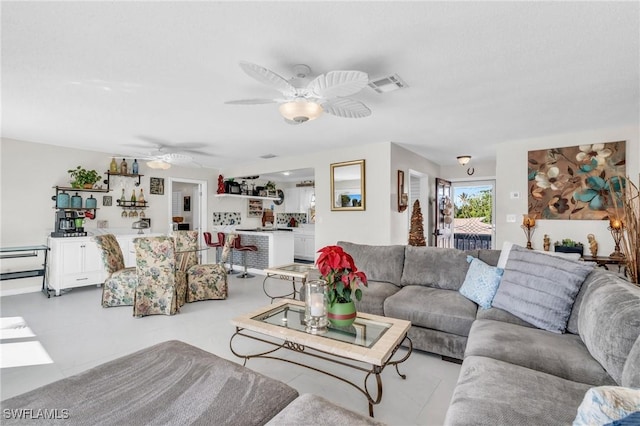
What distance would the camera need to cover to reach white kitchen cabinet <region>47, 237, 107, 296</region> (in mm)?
4496

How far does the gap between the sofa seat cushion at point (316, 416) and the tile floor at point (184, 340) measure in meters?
0.94

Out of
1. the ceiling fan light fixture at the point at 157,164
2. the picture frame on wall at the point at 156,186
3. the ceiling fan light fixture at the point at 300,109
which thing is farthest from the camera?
the picture frame on wall at the point at 156,186

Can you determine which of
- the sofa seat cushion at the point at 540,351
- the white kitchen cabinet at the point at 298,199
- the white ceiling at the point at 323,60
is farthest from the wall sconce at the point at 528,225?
the white kitchen cabinet at the point at 298,199

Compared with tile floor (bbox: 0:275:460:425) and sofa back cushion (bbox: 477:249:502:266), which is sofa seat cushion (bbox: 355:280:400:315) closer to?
tile floor (bbox: 0:275:460:425)

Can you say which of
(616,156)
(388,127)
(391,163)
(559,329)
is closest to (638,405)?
(559,329)

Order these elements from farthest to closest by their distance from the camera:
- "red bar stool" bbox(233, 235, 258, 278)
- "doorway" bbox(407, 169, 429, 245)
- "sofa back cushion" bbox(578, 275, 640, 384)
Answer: "doorway" bbox(407, 169, 429, 245) → "red bar stool" bbox(233, 235, 258, 278) → "sofa back cushion" bbox(578, 275, 640, 384)

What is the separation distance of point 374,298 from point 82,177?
5212 mm

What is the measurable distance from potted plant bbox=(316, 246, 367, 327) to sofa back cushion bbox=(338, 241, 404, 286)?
1311mm

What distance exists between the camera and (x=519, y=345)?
173cm

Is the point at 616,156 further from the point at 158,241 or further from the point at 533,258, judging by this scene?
the point at 158,241

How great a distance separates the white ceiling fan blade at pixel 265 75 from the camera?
5.83ft

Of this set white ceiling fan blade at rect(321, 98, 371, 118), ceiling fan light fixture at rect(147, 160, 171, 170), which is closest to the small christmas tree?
white ceiling fan blade at rect(321, 98, 371, 118)

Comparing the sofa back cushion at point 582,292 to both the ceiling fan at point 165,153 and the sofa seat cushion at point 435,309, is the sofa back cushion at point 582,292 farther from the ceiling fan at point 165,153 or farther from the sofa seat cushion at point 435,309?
the ceiling fan at point 165,153

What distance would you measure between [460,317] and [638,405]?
186 cm
